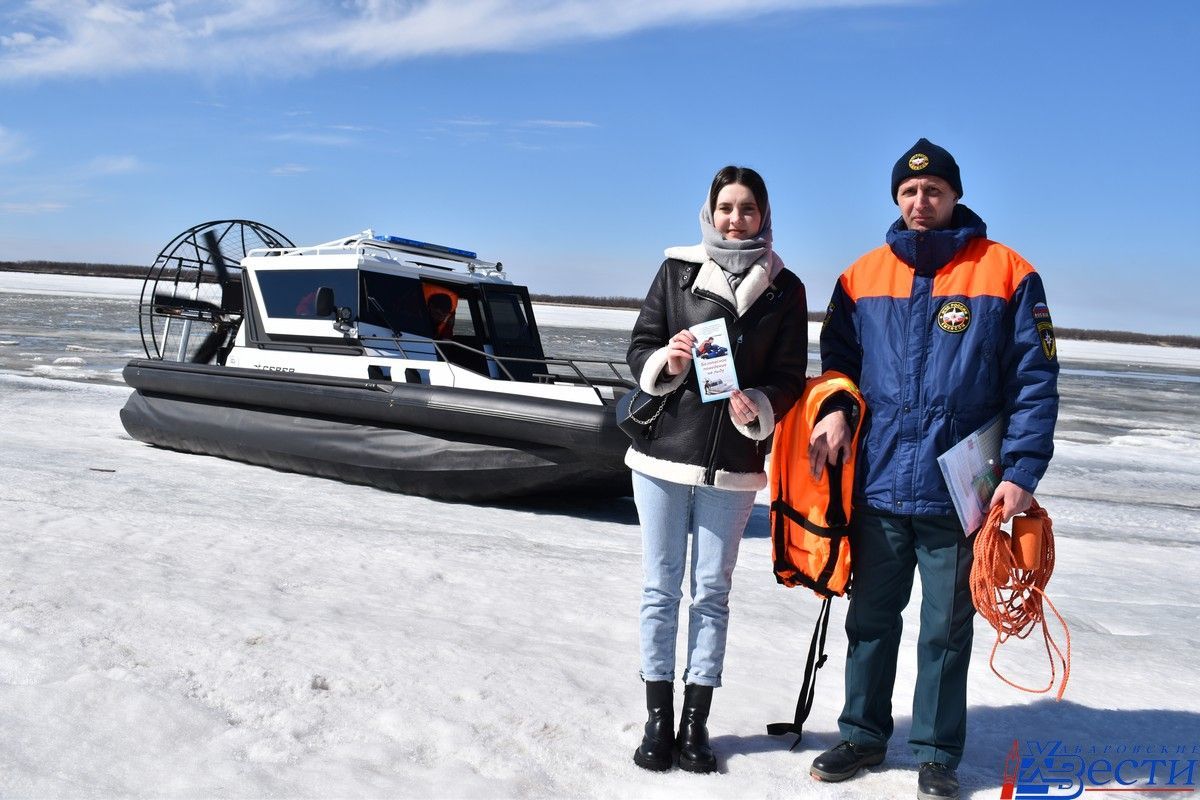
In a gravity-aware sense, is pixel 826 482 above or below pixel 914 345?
below

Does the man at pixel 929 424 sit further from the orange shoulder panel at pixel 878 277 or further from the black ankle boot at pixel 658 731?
the black ankle boot at pixel 658 731

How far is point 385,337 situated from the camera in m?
6.81

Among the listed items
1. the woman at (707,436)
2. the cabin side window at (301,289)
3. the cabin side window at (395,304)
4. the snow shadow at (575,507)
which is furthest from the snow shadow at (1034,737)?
the cabin side window at (301,289)

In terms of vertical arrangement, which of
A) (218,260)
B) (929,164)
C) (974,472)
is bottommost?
(974,472)

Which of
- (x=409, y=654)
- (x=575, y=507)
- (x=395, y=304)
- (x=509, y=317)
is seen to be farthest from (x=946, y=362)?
(x=509, y=317)

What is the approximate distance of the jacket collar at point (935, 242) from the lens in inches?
97.0

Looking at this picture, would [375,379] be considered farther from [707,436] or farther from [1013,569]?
[1013,569]

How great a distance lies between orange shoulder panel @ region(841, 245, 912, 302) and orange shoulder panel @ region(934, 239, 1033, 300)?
83 millimetres

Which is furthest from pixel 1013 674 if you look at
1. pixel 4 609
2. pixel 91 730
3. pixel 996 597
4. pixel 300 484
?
pixel 300 484

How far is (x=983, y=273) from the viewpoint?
2.43 m

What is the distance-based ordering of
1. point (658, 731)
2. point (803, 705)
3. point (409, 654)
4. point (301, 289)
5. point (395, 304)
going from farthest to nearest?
1. point (301, 289)
2. point (395, 304)
3. point (409, 654)
4. point (803, 705)
5. point (658, 731)

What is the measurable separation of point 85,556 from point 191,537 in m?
0.60

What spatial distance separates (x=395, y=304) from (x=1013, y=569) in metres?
5.26

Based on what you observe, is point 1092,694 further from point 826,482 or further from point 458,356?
point 458,356
